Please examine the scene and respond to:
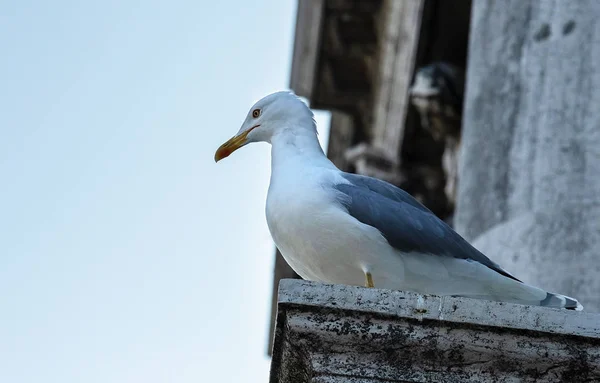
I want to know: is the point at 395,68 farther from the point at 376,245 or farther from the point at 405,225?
the point at 376,245

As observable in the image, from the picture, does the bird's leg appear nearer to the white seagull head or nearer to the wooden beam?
the white seagull head

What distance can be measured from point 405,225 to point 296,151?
0.81 m

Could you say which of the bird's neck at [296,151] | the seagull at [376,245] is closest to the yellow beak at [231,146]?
the bird's neck at [296,151]

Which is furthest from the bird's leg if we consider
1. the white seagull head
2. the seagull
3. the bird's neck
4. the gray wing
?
the white seagull head

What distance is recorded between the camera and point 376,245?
539cm

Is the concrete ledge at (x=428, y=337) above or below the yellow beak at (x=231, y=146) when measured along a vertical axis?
below

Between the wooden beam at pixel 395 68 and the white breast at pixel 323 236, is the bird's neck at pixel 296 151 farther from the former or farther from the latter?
the wooden beam at pixel 395 68

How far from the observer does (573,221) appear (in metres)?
7.84

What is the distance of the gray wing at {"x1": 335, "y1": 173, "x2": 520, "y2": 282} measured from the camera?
17.9ft

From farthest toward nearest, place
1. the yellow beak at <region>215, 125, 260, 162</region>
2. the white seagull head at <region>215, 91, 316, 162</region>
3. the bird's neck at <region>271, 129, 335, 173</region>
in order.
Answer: the yellow beak at <region>215, 125, 260, 162</region> → the white seagull head at <region>215, 91, 316, 162</region> → the bird's neck at <region>271, 129, 335, 173</region>

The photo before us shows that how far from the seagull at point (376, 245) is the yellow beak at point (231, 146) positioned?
3.14 ft

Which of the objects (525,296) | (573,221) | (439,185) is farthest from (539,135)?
(439,185)

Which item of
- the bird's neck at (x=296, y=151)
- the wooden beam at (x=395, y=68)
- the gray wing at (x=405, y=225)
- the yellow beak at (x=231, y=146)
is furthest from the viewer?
the wooden beam at (x=395, y=68)

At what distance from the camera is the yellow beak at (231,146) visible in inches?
260
